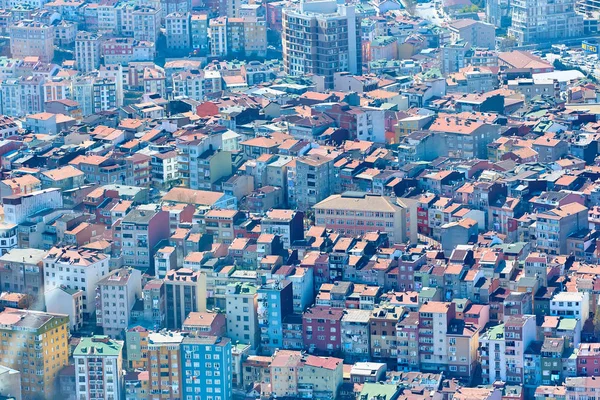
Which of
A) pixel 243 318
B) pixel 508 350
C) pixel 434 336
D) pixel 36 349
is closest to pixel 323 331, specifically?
pixel 243 318

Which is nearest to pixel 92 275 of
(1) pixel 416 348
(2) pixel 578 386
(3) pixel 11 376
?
(3) pixel 11 376

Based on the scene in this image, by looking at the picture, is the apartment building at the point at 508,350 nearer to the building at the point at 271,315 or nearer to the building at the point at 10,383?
the building at the point at 271,315

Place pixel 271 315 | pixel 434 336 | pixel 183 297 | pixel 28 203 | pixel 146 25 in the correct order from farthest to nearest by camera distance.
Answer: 1. pixel 146 25
2. pixel 28 203
3. pixel 183 297
4. pixel 271 315
5. pixel 434 336

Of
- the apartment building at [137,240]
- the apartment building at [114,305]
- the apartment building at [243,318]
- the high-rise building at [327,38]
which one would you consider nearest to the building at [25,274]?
the apartment building at [114,305]

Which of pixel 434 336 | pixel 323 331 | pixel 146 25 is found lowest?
pixel 323 331

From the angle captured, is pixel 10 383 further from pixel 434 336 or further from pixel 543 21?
pixel 543 21

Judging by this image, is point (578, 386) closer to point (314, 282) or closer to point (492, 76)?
point (314, 282)

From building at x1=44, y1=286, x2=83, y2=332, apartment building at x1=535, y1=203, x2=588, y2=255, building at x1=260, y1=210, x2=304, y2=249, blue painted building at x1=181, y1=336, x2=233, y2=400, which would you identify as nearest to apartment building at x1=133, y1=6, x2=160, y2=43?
building at x1=260, y1=210, x2=304, y2=249
